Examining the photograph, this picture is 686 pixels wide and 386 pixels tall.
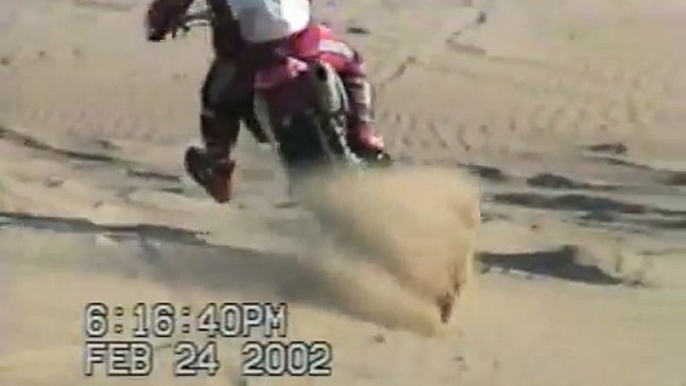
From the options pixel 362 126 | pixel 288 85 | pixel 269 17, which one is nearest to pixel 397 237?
pixel 362 126

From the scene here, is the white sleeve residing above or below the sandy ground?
above

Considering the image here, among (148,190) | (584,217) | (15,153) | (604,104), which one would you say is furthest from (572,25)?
(15,153)

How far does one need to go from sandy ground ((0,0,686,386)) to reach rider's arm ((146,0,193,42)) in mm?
22

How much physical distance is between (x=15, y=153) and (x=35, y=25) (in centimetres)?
21

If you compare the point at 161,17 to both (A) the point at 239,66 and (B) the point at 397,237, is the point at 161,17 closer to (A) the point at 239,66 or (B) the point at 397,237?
(A) the point at 239,66

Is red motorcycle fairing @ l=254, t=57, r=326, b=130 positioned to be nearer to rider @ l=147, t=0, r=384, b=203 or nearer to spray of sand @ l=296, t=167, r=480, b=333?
rider @ l=147, t=0, r=384, b=203

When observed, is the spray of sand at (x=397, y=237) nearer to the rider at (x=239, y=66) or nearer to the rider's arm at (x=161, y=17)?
the rider at (x=239, y=66)

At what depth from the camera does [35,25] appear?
282 cm

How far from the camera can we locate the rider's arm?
2.82 meters

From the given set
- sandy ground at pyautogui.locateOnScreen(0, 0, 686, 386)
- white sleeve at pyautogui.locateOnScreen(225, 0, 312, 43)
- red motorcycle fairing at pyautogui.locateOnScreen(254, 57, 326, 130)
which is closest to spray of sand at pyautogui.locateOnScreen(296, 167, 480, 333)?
sandy ground at pyautogui.locateOnScreen(0, 0, 686, 386)

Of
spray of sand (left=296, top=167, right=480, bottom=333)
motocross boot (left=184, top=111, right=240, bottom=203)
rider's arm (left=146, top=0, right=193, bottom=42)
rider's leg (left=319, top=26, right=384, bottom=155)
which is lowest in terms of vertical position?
spray of sand (left=296, top=167, right=480, bottom=333)

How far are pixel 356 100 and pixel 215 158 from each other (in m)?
0.24

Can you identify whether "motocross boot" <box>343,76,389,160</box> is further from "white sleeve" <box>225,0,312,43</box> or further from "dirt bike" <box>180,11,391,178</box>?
"white sleeve" <box>225,0,312,43</box>

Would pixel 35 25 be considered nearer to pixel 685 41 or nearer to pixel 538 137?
pixel 538 137
